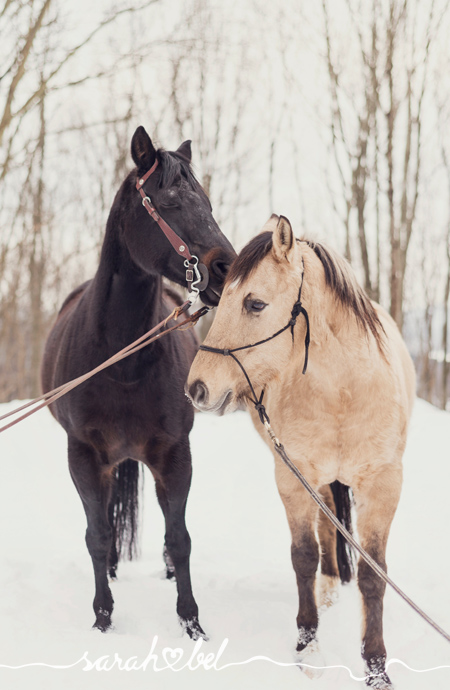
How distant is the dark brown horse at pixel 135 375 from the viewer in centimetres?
258

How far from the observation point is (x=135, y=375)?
9.07 ft

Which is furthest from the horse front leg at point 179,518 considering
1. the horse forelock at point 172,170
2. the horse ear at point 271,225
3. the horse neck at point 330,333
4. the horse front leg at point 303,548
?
the horse forelock at point 172,170

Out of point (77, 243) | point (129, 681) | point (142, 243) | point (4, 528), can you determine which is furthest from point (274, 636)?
point (77, 243)

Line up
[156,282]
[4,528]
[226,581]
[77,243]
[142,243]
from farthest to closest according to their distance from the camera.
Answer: [77,243] → [4,528] → [226,581] → [156,282] → [142,243]

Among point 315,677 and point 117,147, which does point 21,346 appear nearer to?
point 117,147

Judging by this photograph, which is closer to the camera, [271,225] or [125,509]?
[271,225]

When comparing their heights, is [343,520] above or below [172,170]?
below

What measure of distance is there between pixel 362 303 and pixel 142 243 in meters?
1.08

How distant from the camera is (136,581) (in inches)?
144

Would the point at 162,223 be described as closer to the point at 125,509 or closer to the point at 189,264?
the point at 189,264

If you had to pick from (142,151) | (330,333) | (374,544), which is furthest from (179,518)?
(142,151)

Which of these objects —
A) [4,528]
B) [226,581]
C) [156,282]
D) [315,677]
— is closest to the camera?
[315,677]

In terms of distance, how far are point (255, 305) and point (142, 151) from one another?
1.05 metres

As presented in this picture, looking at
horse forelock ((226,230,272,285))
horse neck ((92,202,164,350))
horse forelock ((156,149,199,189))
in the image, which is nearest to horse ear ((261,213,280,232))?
horse forelock ((226,230,272,285))
